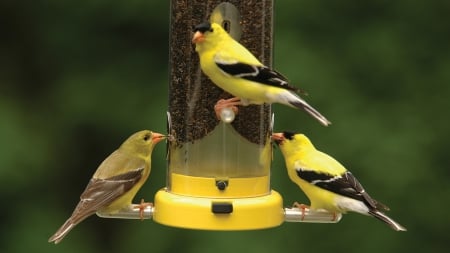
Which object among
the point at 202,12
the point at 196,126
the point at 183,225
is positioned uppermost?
the point at 202,12

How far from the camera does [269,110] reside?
14.7 ft

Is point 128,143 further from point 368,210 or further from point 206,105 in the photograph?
point 368,210

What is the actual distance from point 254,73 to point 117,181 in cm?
83

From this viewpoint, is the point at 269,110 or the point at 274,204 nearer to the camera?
the point at 274,204

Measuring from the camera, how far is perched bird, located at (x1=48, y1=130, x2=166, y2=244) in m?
4.25

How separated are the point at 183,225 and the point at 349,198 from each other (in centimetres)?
74

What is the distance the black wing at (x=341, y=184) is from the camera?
171 inches

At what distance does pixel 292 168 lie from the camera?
4.46 m

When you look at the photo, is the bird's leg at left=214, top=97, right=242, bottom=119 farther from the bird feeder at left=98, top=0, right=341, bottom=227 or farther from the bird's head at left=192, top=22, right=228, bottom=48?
the bird's head at left=192, top=22, right=228, bottom=48

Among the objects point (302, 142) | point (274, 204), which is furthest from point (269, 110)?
point (274, 204)

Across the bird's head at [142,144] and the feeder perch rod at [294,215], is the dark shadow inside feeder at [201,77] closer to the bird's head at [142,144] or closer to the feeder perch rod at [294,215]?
the bird's head at [142,144]

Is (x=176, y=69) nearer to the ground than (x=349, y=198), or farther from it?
farther from it

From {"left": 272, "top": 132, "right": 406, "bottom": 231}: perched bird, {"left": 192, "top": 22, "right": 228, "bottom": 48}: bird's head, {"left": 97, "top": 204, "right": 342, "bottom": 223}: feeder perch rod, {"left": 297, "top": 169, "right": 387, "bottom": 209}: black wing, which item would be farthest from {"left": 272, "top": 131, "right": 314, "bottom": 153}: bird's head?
{"left": 192, "top": 22, "right": 228, "bottom": 48}: bird's head

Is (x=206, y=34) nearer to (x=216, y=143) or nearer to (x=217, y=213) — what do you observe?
(x=216, y=143)
